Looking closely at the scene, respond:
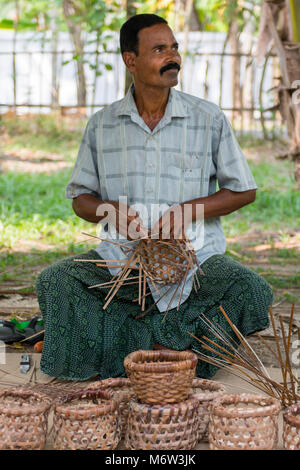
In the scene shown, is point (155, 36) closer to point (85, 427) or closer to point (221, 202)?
point (221, 202)

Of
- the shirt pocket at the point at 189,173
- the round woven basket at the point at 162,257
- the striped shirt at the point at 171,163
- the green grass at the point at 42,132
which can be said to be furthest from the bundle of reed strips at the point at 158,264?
the green grass at the point at 42,132

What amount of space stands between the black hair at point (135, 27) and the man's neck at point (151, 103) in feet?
0.61

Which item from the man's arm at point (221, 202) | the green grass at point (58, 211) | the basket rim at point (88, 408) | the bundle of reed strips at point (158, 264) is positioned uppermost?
the man's arm at point (221, 202)

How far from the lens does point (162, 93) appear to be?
10.1 ft

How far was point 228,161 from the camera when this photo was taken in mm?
3014

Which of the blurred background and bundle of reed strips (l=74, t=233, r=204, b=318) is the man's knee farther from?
the blurred background

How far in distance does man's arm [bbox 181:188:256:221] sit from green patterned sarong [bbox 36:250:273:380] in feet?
0.70

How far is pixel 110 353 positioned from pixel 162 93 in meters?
1.21

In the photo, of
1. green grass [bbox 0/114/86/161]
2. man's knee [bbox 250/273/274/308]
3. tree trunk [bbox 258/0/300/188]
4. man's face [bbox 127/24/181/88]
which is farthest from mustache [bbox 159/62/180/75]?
green grass [bbox 0/114/86/161]

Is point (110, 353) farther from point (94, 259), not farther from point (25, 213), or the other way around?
point (25, 213)

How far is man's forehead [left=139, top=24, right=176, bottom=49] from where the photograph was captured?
2.99 meters

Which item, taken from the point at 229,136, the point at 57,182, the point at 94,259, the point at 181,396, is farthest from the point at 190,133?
the point at 57,182

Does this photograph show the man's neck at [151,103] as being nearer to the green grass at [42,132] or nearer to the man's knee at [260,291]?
the man's knee at [260,291]

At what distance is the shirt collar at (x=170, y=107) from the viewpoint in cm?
308
